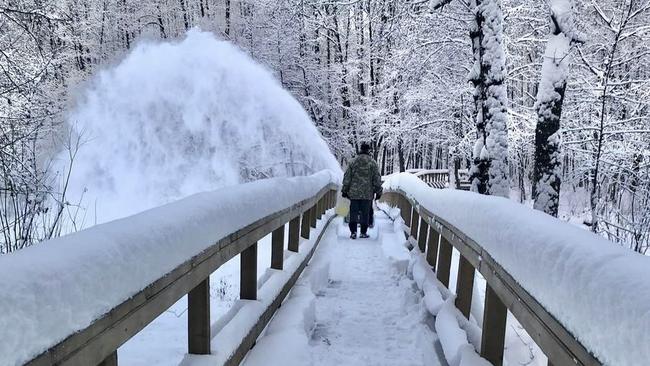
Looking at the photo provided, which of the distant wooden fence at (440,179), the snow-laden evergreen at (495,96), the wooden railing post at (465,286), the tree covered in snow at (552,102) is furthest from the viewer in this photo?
the distant wooden fence at (440,179)

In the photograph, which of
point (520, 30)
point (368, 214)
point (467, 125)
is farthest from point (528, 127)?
point (368, 214)

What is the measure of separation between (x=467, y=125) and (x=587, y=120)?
5.47m

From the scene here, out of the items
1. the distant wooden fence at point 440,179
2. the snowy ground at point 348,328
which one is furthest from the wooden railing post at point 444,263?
the distant wooden fence at point 440,179

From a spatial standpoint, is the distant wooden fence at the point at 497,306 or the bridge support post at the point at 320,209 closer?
the distant wooden fence at the point at 497,306

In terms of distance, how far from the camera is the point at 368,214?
10000mm

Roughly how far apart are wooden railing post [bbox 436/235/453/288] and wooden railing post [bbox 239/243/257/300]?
6.79 ft

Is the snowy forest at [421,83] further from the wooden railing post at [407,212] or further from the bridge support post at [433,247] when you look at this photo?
the bridge support post at [433,247]

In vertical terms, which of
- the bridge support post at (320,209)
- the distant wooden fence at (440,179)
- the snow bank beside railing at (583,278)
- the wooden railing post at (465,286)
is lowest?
the distant wooden fence at (440,179)

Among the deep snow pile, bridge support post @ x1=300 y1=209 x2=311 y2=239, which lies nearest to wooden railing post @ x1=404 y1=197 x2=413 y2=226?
bridge support post @ x1=300 y1=209 x2=311 y2=239

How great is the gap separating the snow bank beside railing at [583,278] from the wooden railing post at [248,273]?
5.72 ft

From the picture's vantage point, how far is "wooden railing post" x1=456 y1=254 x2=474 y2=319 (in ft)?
13.6

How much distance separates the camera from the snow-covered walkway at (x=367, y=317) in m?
3.95

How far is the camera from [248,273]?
3834mm

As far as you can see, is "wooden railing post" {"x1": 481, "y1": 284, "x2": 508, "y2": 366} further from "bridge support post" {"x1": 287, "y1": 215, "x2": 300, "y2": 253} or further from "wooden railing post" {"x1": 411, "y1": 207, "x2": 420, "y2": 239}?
"wooden railing post" {"x1": 411, "y1": 207, "x2": 420, "y2": 239}
